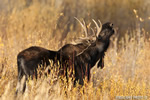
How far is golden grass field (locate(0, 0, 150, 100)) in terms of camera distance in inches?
210

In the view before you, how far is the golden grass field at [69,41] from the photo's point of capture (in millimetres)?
5340

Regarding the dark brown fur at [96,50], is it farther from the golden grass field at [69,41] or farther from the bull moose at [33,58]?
the bull moose at [33,58]

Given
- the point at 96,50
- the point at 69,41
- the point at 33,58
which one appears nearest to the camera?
the point at 33,58

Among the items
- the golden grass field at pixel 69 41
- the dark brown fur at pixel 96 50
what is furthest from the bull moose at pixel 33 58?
the dark brown fur at pixel 96 50

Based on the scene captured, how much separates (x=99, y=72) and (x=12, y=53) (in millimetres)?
2088


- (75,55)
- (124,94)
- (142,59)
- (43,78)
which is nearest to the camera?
(43,78)

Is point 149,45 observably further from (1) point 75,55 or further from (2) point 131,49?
(1) point 75,55

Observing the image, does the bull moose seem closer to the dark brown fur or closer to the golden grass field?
the golden grass field

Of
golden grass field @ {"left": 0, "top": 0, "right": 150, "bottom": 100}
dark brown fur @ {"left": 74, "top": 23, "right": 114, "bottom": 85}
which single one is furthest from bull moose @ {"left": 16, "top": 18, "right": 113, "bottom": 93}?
dark brown fur @ {"left": 74, "top": 23, "right": 114, "bottom": 85}

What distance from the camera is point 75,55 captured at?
6508mm

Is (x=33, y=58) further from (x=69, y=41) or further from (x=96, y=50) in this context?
(x=69, y=41)

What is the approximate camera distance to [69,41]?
981cm

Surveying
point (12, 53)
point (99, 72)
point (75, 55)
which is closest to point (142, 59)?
point (99, 72)

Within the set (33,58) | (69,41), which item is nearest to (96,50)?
(33,58)
